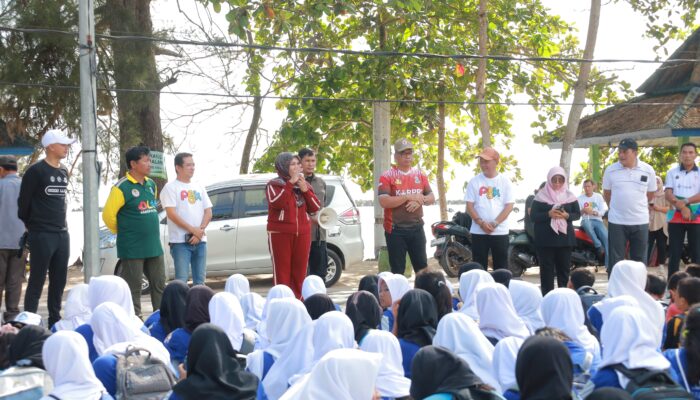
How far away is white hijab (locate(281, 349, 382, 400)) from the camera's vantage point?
3.49 m

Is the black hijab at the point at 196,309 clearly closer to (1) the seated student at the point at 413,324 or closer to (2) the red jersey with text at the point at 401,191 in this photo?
(1) the seated student at the point at 413,324

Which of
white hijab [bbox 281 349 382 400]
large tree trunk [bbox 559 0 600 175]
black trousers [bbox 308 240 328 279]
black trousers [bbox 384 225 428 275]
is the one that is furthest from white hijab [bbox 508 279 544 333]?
large tree trunk [bbox 559 0 600 175]

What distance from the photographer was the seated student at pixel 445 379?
398cm

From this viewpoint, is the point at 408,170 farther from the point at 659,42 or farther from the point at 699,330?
the point at 659,42

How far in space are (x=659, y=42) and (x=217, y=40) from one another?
8.85 metres

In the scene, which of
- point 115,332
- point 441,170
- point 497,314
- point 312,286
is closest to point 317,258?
point 312,286

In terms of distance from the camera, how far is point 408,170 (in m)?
10.1

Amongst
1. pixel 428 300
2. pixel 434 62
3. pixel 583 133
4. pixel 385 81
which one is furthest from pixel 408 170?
pixel 583 133

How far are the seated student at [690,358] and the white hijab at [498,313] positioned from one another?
3.59ft

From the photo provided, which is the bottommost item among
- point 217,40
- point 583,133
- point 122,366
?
point 122,366

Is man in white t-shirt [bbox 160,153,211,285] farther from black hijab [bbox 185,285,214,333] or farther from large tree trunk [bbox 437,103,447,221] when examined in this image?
large tree trunk [bbox 437,103,447,221]

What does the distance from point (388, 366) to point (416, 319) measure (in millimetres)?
936

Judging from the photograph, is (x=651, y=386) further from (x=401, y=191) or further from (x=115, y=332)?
(x=401, y=191)

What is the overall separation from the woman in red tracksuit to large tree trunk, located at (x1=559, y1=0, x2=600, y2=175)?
26.5 ft
